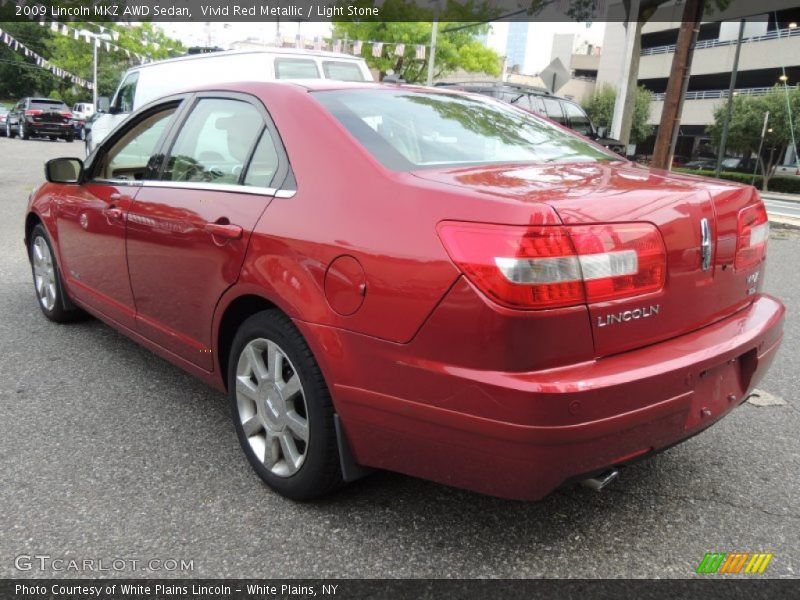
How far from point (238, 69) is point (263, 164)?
858 cm

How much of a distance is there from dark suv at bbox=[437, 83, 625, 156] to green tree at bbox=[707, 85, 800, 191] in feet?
81.0

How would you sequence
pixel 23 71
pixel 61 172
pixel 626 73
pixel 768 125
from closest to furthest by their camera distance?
1. pixel 61 172
2. pixel 626 73
3. pixel 768 125
4. pixel 23 71

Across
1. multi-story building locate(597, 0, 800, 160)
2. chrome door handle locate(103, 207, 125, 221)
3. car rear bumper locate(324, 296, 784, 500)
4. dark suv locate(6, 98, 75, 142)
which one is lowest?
dark suv locate(6, 98, 75, 142)

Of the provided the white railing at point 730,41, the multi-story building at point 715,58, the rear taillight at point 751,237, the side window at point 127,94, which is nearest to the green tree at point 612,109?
the multi-story building at point 715,58

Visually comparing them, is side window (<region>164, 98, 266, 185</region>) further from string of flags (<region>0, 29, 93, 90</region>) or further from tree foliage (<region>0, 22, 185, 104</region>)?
tree foliage (<region>0, 22, 185, 104</region>)

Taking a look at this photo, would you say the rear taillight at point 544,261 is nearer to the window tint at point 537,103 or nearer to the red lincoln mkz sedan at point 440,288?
the red lincoln mkz sedan at point 440,288

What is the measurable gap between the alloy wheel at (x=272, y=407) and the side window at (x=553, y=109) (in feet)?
38.0

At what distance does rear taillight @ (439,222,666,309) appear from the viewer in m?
1.93

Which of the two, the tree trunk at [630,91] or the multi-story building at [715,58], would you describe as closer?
the tree trunk at [630,91]

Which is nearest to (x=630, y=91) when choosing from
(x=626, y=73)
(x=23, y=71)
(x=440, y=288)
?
(x=626, y=73)

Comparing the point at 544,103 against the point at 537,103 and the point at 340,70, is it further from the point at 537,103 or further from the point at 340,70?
the point at 340,70

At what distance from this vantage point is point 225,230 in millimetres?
2742
